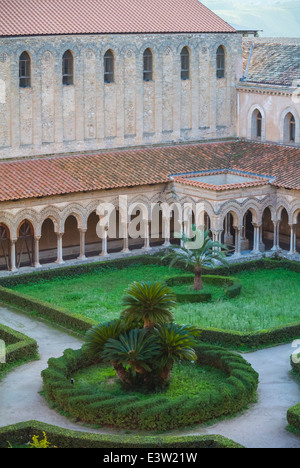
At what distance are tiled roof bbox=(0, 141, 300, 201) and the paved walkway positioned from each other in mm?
9383

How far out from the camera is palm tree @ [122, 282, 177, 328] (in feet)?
89.5

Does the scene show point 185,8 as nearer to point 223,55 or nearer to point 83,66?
point 223,55

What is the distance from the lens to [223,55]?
48.9 m

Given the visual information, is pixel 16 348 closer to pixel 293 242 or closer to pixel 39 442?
pixel 39 442

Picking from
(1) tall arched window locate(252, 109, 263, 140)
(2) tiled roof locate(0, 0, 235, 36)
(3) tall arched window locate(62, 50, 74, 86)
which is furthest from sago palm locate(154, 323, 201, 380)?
(1) tall arched window locate(252, 109, 263, 140)

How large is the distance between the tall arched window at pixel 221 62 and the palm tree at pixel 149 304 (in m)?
23.7

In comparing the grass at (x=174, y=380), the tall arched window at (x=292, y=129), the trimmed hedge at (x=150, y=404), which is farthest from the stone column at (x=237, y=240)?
the trimmed hedge at (x=150, y=404)

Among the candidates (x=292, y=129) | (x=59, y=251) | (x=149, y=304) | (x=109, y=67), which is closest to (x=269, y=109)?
(x=292, y=129)

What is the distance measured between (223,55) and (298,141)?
245 inches

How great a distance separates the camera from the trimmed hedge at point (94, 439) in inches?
931

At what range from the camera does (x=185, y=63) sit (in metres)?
47.8

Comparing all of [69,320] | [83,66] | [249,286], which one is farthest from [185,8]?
[69,320]

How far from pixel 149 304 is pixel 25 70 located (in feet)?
61.6

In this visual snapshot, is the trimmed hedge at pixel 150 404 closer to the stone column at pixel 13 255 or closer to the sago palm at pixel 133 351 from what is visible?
the sago palm at pixel 133 351
